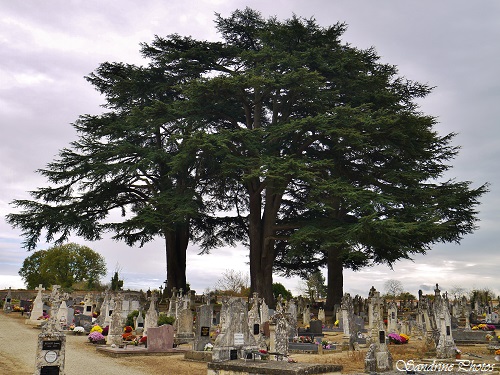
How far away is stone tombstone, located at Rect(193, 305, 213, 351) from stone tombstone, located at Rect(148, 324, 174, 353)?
1376mm

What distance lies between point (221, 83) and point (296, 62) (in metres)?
5.11

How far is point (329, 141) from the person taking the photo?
32.2m

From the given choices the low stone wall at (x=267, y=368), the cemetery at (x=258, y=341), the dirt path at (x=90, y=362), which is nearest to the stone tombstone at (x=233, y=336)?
the cemetery at (x=258, y=341)

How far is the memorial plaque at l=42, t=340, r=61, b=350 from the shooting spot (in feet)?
32.5

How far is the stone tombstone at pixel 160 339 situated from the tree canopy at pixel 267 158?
1214 centimetres

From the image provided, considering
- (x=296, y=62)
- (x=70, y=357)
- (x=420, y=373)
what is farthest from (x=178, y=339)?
(x=296, y=62)

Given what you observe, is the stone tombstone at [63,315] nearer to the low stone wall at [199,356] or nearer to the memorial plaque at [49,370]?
the low stone wall at [199,356]

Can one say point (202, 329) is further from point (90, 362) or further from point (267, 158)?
point (267, 158)

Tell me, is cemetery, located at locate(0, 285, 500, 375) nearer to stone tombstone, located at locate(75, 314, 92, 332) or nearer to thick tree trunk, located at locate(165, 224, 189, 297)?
stone tombstone, located at locate(75, 314, 92, 332)

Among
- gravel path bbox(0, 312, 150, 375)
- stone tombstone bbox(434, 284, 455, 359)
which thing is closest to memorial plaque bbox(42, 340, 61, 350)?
gravel path bbox(0, 312, 150, 375)

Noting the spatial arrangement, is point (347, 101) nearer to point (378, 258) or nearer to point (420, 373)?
point (378, 258)

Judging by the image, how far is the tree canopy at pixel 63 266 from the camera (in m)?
61.3

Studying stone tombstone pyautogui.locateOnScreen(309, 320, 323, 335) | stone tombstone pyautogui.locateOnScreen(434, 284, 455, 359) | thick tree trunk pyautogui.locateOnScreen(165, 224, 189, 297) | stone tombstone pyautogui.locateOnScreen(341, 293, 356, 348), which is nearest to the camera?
stone tombstone pyautogui.locateOnScreen(434, 284, 455, 359)

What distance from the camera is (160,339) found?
16.3m
